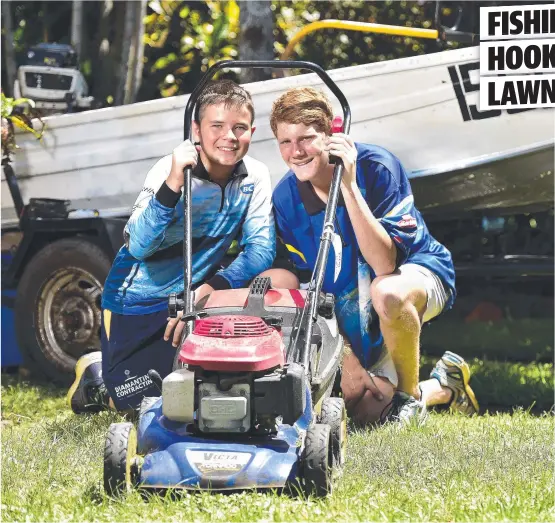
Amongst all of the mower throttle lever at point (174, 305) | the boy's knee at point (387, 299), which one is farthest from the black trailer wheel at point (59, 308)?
the mower throttle lever at point (174, 305)

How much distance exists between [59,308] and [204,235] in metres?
1.96

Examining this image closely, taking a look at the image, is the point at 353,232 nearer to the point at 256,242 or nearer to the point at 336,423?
the point at 256,242

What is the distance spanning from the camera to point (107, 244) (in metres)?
7.02

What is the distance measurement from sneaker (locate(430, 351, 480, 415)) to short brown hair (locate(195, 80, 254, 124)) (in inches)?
68.6

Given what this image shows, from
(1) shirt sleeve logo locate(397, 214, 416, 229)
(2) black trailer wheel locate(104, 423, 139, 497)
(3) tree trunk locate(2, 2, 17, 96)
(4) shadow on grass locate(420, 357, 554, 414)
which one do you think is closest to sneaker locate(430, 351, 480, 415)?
(4) shadow on grass locate(420, 357, 554, 414)

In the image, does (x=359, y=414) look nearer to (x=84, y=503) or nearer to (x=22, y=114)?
(x=84, y=503)

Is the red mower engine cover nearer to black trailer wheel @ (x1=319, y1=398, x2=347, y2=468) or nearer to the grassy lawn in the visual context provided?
black trailer wheel @ (x1=319, y1=398, x2=347, y2=468)

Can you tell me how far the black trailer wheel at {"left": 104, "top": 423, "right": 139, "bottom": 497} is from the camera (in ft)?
12.9

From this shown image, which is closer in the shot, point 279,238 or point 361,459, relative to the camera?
point 361,459

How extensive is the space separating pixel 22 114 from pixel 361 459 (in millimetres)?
3773

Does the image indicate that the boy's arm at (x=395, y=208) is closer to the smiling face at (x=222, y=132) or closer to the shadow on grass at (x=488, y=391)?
the smiling face at (x=222, y=132)

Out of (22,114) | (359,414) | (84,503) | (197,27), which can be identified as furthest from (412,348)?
(197,27)

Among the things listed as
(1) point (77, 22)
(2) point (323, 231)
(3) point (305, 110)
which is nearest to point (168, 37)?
(1) point (77, 22)

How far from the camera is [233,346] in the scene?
405 cm
